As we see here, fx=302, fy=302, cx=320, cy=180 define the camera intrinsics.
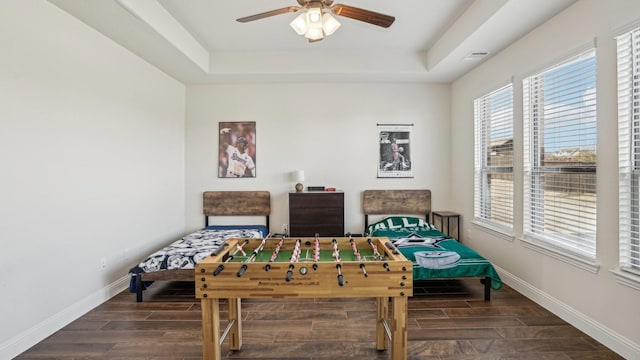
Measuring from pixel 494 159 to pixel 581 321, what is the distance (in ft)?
6.41

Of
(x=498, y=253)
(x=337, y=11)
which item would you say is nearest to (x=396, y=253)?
(x=337, y=11)

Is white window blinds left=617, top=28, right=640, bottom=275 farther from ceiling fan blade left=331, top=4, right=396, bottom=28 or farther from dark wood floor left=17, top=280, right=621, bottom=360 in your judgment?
ceiling fan blade left=331, top=4, right=396, bottom=28

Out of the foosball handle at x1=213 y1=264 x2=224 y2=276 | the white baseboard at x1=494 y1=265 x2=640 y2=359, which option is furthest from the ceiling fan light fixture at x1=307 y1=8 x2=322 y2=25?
the white baseboard at x1=494 y1=265 x2=640 y2=359

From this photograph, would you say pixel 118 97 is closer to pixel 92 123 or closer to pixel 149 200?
pixel 92 123

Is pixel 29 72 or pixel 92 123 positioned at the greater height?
pixel 29 72

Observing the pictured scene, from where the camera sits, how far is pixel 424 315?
279 cm

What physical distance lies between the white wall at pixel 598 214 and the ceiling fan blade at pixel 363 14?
62.9 inches

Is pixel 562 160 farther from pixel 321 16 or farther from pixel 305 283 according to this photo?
pixel 305 283

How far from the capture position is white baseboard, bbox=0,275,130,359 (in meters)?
2.18

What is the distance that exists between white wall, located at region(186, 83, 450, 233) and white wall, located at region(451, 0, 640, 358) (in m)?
1.46

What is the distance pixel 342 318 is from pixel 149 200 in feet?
9.33

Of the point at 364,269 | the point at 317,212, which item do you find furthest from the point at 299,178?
the point at 364,269

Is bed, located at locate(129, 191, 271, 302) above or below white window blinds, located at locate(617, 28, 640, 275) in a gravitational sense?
below

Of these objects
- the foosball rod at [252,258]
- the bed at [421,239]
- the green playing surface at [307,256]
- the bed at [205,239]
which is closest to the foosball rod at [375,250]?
the green playing surface at [307,256]
